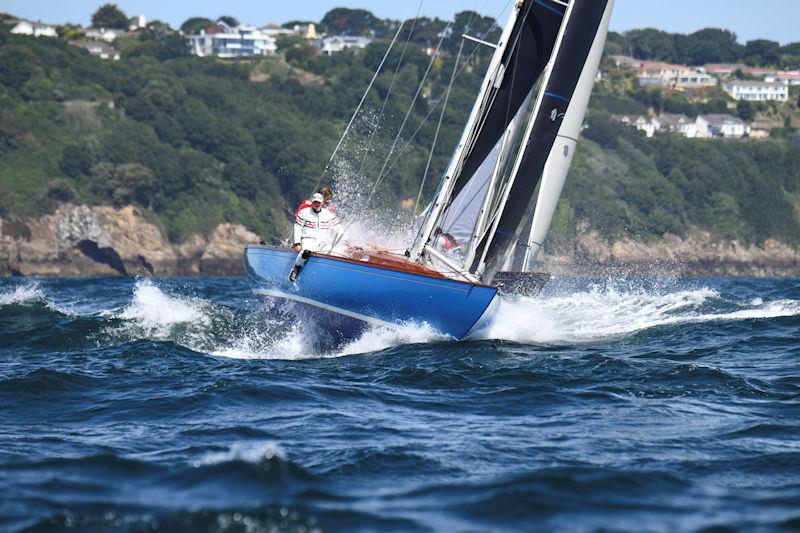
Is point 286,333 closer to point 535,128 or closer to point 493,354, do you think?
point 493,354

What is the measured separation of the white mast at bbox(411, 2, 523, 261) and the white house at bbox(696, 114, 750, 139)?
132 metres

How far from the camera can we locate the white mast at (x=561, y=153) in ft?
56.1

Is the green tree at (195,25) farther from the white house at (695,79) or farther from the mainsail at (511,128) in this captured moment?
the mainsail at (511,128)

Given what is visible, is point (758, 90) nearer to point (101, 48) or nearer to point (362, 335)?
point (101, 48)

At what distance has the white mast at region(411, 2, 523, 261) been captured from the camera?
618 inches

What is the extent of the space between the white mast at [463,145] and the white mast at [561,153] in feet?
5.19

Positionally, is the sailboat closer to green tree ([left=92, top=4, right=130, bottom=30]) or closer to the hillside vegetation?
the hillside vegetation

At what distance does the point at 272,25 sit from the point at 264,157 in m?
108

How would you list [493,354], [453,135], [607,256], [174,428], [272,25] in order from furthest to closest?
[272,25]
[453,135]
[607,256]
[493,354]
[174,428]

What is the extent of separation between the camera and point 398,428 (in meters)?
9.71

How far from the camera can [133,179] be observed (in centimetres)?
7500

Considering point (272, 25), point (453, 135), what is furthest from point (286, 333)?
point (272, 25)

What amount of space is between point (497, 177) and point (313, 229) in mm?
2864

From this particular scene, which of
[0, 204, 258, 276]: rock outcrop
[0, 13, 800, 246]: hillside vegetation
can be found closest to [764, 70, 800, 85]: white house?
[0, 13, 800, 246]: hillside vegetation
